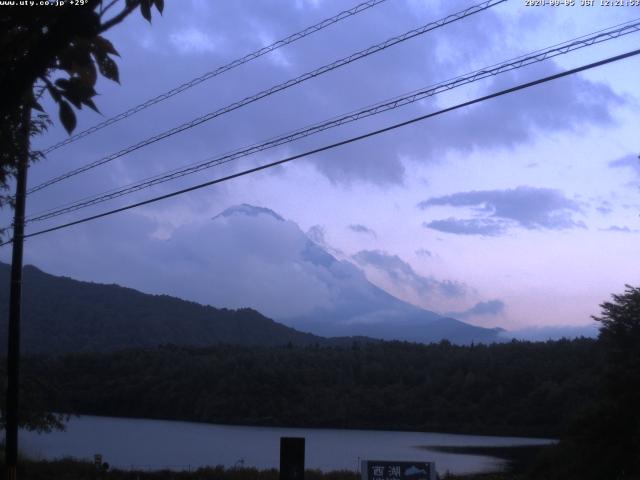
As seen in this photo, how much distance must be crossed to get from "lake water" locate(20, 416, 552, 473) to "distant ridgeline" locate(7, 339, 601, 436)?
2118 millimetres

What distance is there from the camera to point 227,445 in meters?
41.2

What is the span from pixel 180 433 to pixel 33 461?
17.9 metres

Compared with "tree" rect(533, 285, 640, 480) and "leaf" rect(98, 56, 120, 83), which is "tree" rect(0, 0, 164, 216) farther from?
"tree" rect(533, 285, 640, 480)

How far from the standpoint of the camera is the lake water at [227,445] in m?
35.0

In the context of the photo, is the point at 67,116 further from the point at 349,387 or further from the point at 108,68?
the point at 349,387

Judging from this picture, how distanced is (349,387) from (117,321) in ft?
158

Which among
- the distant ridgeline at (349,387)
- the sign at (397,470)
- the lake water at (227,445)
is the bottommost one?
the lake water at (227,445)

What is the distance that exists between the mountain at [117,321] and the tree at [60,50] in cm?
7643

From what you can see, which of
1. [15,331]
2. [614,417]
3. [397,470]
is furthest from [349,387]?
[397,470]

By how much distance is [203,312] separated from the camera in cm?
11656

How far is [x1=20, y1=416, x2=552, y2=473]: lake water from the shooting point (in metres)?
35.0

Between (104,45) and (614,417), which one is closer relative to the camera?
(104,45)

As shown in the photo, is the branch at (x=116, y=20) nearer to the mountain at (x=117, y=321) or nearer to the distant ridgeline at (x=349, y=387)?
the distant ridgeline at (x=349, y=387)

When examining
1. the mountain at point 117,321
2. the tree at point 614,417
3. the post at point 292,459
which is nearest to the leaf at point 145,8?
the post at point 292,459
